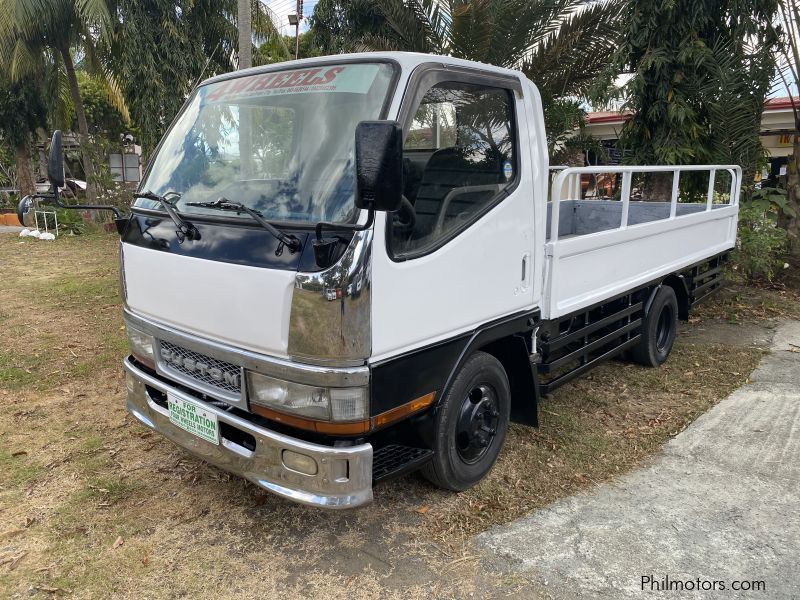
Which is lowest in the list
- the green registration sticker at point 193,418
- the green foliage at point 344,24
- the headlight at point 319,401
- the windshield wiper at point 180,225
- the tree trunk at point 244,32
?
the green registration sticker at point 193,418

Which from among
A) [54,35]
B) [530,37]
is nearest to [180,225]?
[530,37]

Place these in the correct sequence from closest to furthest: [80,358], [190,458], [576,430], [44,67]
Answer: [190,458] → [576,430] → [80,358] → [44,67]

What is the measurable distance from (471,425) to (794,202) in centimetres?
732

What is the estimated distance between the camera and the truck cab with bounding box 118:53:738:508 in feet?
7.90

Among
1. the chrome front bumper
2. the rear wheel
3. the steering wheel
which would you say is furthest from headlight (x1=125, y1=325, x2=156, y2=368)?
the rear wheel

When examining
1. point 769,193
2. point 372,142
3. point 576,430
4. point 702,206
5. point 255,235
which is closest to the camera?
point 372,142

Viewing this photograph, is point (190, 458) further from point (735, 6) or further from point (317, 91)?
point (735, 6)

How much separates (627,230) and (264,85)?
2.58m

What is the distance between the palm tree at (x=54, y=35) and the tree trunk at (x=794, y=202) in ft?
36.5

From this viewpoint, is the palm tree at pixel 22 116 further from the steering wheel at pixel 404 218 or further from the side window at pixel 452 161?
the steering wheel at pixel 404 218

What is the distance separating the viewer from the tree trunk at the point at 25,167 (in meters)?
16.4

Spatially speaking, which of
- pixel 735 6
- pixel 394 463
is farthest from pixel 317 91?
pixel 735 6

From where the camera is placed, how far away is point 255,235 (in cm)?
255

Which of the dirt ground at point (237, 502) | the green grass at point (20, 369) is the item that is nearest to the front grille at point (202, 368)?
the dirt ground at point (237, 502)
